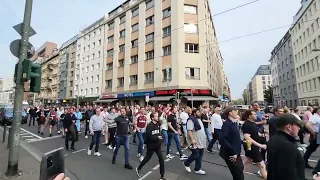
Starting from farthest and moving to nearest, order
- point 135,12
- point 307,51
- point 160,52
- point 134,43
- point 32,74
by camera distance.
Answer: point 307,51, point 135,12, point 134,43, point 160,52, point 32,74

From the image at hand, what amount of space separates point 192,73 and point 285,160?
25792 millimetres

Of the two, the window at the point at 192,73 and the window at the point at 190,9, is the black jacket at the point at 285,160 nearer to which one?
the window at the point at 192,73

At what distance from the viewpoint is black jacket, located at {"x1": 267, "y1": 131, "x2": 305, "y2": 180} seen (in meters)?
2.24

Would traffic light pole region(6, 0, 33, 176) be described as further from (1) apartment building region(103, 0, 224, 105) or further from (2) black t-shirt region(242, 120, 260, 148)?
(1) apartment building region(103, 0, 224, 105)

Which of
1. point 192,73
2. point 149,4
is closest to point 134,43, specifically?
point 149,4

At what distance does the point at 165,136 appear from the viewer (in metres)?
8.59

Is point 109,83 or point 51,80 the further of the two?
point 51,80

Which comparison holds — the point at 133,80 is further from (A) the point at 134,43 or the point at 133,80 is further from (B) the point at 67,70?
(B) the point at 67,70

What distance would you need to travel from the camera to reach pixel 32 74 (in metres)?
6.01

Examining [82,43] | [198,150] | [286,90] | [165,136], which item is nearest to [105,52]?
[82,43]

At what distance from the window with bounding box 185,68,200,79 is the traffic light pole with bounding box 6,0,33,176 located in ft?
73.3

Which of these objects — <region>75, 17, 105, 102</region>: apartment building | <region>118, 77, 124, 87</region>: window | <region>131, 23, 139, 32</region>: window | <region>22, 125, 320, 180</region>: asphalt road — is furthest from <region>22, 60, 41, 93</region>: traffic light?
<region>75, 17, 105, 102</region>: apartment building

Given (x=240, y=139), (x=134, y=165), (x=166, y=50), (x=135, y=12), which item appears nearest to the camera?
(x=240, y=139)

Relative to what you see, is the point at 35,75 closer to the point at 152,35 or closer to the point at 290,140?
the point at 290,140
